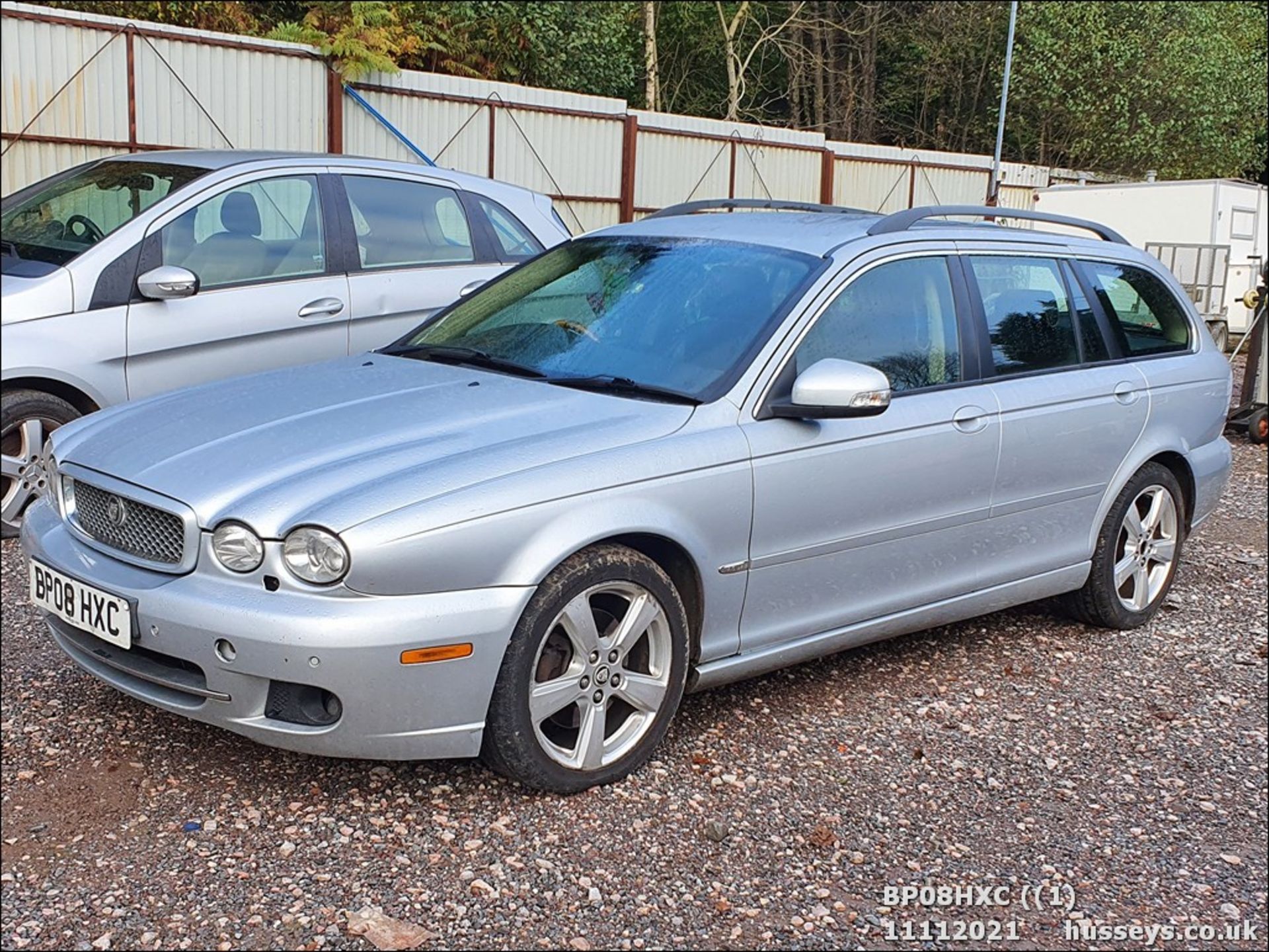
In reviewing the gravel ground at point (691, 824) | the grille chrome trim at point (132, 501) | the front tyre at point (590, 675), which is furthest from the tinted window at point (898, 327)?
the grille chrome trim at point (132, 501)

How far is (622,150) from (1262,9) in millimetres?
24294

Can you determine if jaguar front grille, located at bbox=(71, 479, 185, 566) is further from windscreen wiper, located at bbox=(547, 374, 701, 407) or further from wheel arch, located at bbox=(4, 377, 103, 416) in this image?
wheel arch, located at bbox=(4, 377, 103, 416)

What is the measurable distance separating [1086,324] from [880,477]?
5.23ft

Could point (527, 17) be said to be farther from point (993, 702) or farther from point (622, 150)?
point (993, 702)

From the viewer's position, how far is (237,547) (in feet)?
11.3

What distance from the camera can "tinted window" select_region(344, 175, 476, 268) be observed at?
7.02 metres

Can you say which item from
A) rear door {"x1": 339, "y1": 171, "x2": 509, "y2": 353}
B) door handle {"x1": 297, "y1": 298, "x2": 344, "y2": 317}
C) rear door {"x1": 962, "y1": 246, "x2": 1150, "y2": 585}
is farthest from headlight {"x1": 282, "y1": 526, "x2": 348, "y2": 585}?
rear door {"x1": 339, "y1": 171, "x2": 509, "y2": 353}

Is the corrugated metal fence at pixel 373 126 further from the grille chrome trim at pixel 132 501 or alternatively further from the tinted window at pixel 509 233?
the grille chrome trim at pixel 132 501

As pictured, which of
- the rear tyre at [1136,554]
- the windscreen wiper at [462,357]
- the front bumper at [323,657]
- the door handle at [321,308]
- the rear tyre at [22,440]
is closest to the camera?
the front bumper at [323,657]

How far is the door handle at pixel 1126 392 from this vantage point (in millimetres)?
5477

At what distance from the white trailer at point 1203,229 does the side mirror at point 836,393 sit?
17.4 meters

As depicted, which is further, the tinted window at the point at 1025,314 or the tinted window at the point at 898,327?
the tinted window at the point at 1025,314

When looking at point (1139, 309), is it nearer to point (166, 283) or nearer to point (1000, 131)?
point (166, 283)

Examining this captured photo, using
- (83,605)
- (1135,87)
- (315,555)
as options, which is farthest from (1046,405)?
(1135,87)
